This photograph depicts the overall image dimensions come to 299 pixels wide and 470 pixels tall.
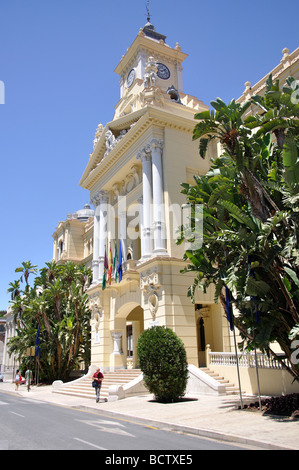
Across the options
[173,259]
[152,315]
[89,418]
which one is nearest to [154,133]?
[173,259]

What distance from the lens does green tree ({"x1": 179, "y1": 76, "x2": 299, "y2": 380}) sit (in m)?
12.2

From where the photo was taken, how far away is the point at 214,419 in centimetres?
1202

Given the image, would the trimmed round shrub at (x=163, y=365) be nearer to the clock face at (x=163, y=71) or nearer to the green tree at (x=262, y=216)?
the green tree at (x=262, y=216)

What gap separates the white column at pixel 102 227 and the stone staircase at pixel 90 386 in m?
7.68

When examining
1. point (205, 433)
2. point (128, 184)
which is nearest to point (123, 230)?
point (128, 184)

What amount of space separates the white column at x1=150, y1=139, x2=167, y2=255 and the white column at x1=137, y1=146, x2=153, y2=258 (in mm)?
659

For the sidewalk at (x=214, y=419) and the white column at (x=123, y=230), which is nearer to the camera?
the sidewalk at (x=214, y=419)

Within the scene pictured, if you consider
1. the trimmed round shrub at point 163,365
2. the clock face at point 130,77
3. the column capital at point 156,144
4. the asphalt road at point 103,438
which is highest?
the clock face at point 130,77

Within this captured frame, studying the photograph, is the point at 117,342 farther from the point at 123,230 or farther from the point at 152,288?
the point at 123,230

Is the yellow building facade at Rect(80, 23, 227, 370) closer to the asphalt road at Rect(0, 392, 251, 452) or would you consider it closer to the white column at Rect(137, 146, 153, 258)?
the white column at Rect(137, 146, 153, 258)

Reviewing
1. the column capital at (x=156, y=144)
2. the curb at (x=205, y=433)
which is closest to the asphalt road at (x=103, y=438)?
the curb at (x=205, y=433)

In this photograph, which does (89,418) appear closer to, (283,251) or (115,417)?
(115,417)

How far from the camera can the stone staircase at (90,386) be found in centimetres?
2331
